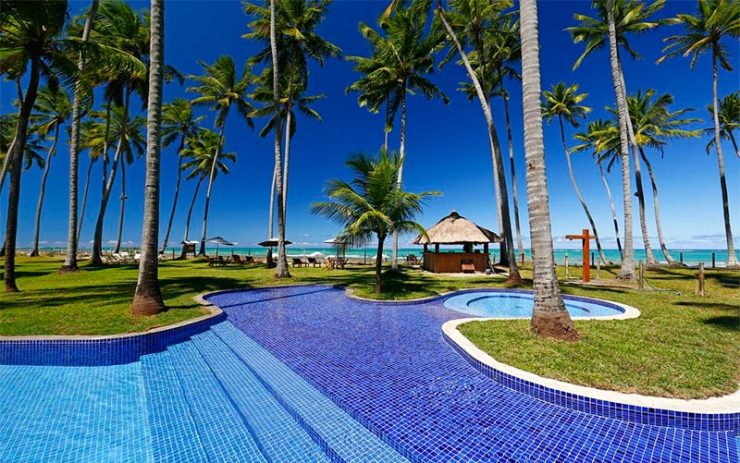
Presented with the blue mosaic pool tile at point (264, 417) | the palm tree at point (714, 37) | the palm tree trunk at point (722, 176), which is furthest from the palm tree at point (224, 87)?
the palm tree trunk at point (722, 176)

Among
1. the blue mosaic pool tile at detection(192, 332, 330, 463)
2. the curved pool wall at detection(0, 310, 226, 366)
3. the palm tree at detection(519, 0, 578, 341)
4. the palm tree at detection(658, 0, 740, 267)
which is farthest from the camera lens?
the palm tree at detection(658, 0, 740, 267)

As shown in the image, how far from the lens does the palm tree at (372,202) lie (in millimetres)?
8242

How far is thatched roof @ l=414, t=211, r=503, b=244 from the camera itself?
52.5 feet

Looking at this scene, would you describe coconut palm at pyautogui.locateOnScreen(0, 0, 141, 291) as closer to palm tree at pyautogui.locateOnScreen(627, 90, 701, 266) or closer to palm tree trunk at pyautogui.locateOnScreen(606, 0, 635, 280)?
palm tree trunk at pyautogui.locateOnScreen(606, 0, 635, 280)

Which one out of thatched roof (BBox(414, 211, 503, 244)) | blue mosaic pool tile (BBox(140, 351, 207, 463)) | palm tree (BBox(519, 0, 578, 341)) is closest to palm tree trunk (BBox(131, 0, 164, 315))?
blue mosaic pool tile (BBox(140, 351, 207, 463))

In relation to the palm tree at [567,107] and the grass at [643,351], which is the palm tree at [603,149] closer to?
the palm tree at [567,107]

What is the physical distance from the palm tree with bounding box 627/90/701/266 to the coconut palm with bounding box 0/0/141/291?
26002 mm

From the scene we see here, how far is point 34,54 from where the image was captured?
319 inches

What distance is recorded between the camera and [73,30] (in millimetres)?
14266

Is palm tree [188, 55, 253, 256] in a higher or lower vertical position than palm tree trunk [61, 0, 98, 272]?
higher

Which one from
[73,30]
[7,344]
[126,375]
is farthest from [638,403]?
[73,30]

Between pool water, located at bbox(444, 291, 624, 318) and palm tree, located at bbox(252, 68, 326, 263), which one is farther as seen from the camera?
palm tree, located at bbox(252, 68, 326, 263)

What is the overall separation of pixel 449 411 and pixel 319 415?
1256 millimetres

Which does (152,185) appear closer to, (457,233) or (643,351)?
(643,351)
